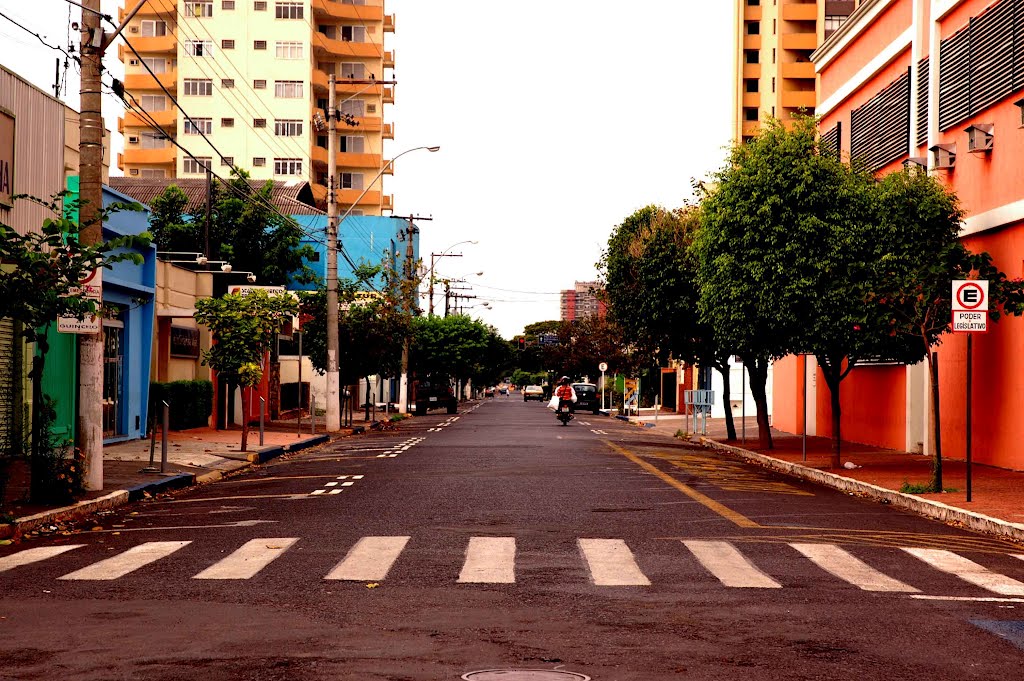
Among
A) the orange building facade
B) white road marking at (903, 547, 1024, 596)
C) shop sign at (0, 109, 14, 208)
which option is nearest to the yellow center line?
white road marking at (903, 547, 1024, 596)

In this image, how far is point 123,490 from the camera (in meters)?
18.1

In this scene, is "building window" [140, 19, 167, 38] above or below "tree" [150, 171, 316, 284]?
above

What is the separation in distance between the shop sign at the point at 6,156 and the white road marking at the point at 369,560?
11.8m

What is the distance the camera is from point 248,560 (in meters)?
11.5

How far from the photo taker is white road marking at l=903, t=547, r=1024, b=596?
10297 mm

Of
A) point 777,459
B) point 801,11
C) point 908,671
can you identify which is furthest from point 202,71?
point 908,671

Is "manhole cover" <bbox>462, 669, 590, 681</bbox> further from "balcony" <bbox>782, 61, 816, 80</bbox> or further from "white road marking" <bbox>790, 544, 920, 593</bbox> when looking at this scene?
"balcony" <bbox>782, 61, 816, 80</bbox>

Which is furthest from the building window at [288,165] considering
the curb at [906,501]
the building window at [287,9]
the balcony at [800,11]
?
the curb at [906,501]

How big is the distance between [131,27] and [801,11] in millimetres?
49515

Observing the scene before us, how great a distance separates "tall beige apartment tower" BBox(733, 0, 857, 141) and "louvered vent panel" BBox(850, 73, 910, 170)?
58889mm

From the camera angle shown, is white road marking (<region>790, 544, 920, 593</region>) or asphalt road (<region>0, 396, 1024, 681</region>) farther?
white road marking (<region>790, 544, 920, 593</region>)

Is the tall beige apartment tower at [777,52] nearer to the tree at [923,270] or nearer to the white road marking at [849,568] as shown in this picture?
the tree at [923,270]

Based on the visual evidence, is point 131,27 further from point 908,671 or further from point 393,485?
point 908,671

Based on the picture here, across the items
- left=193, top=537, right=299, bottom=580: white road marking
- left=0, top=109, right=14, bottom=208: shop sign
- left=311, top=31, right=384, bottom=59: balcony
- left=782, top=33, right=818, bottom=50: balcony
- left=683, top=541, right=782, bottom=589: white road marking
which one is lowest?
left=193, top=537, right=299, bottom=580: white road marking
